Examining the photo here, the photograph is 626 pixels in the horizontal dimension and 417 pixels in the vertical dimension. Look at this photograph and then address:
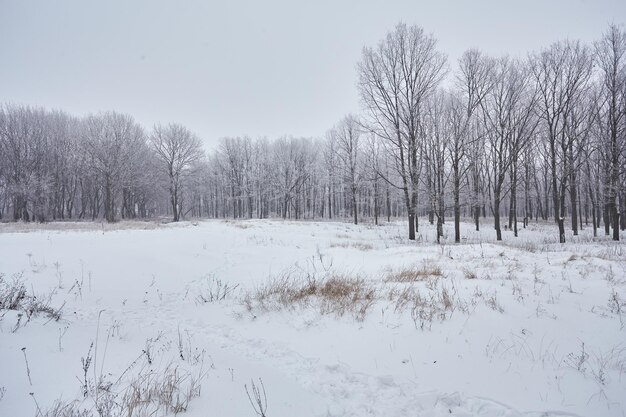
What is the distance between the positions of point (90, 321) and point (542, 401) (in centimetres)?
721

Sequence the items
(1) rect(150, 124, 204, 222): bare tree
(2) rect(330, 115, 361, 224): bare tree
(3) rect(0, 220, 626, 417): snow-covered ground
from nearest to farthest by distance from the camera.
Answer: (3) rect(0, 220, 626, 417): snow-covered ground, (2) rect(330, 115, 361, 224): bare tree, (1) rect(150, 124, 204, 222): bare tree

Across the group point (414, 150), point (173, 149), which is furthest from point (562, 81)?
point (173, 149)

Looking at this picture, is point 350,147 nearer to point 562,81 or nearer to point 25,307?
point 562,81

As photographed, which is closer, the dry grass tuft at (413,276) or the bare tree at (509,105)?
the dry grass tuft at (413,276)

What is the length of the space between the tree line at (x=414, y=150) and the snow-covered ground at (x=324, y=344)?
40.7ft

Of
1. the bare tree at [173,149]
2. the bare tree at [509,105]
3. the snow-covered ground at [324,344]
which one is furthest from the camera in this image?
the bare tree at [173,149]

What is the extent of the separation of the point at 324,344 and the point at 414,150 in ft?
53.3

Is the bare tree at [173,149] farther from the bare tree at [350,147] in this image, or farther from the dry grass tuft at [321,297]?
the dry grass tuft at [321,297]

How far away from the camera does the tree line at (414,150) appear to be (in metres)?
18.2

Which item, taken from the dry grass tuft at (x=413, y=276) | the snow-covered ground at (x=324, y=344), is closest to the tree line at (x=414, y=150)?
the dry grass tuft at (x=413, y=276)

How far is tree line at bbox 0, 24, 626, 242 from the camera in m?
18.2

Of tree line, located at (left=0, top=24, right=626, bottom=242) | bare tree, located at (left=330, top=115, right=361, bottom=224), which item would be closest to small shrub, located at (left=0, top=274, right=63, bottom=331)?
tree line, located at (left=0, top=24, right=626, bottom=242)

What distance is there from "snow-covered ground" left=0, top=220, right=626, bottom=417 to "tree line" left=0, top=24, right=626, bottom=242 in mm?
12396

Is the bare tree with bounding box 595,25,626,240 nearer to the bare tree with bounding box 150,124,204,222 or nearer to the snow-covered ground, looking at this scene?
the snow-covered ground
